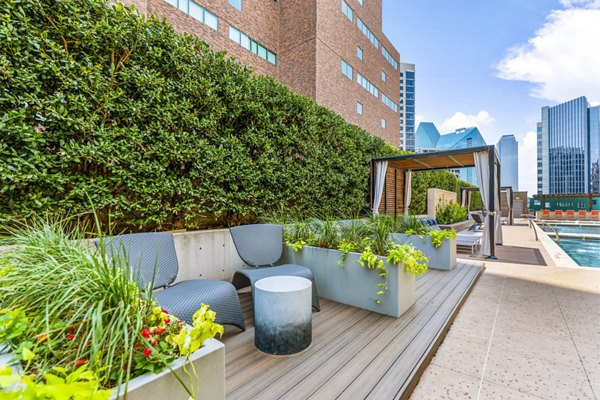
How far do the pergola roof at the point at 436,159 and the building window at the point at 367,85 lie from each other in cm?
1014

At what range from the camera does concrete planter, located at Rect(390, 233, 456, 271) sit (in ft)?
15.3

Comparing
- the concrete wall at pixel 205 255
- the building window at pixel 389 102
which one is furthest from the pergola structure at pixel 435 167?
the building window at pixel 389 102

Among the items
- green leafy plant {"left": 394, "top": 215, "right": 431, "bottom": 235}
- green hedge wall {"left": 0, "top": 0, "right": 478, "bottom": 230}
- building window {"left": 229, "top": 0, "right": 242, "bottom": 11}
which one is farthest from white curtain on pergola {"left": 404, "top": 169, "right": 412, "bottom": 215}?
building window {"left": 229, "top": 0, "right": 242, "bottom": 11}

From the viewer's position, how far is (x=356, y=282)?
304 centimetres

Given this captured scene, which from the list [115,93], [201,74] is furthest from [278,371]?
[201,74]

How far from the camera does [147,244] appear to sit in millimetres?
2504

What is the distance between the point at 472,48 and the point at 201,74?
1283 cm

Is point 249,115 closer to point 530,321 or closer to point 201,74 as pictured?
point 201,74

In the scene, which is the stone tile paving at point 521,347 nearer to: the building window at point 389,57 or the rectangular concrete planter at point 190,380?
the rectangular concrete planter at point 190,380

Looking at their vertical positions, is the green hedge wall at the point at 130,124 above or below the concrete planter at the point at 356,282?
above

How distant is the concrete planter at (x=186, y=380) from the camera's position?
86 centimetres

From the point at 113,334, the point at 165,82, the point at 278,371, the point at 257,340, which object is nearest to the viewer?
the point at 113,334

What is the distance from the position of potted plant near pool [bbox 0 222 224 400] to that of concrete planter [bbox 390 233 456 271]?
4.13 m

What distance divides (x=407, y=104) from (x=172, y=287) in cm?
6815
